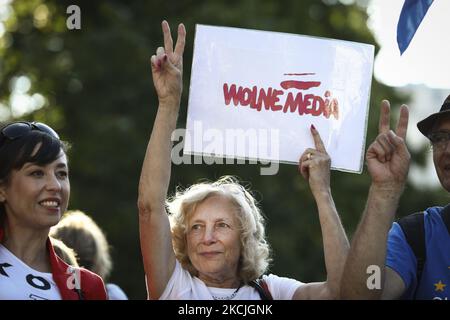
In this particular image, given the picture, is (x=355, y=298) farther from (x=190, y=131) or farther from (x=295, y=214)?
(x=295, y=214)

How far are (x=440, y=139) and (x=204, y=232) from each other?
114 centimetres

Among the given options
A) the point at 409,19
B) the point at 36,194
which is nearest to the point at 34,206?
the point at 36,194

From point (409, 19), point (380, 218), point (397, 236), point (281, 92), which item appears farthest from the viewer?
point (409, 19)

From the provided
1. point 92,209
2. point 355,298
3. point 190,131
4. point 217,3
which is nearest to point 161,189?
point 190,131

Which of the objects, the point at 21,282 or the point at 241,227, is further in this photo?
the point at 241,227

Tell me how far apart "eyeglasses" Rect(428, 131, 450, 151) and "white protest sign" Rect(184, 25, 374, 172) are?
0.31 m

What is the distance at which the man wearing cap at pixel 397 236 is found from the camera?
11.5 feet

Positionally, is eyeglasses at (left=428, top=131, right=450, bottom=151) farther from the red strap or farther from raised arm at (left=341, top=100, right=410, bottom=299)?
the red strap

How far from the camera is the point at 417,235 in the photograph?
3.82 m

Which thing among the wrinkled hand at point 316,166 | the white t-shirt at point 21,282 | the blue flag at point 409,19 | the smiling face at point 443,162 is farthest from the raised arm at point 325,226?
the white t-shirt at point 21,282

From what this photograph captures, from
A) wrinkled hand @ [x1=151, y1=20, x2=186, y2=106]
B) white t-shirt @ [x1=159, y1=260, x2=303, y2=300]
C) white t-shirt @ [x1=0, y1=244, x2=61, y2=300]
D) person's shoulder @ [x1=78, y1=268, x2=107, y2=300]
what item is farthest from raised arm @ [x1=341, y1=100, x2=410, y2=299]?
white t-shirt @ [x1=0, y1=244, x2=61, y2=300]

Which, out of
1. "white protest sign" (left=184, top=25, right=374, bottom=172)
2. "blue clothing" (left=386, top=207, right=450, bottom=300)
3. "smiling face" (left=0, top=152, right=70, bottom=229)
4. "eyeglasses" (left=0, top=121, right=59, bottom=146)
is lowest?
"blue clothing" (left=386, top=207, right=450, bottom=300)

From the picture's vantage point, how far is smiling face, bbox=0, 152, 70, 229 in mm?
3695

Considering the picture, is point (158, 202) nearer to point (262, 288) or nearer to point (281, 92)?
point (262, 288)
